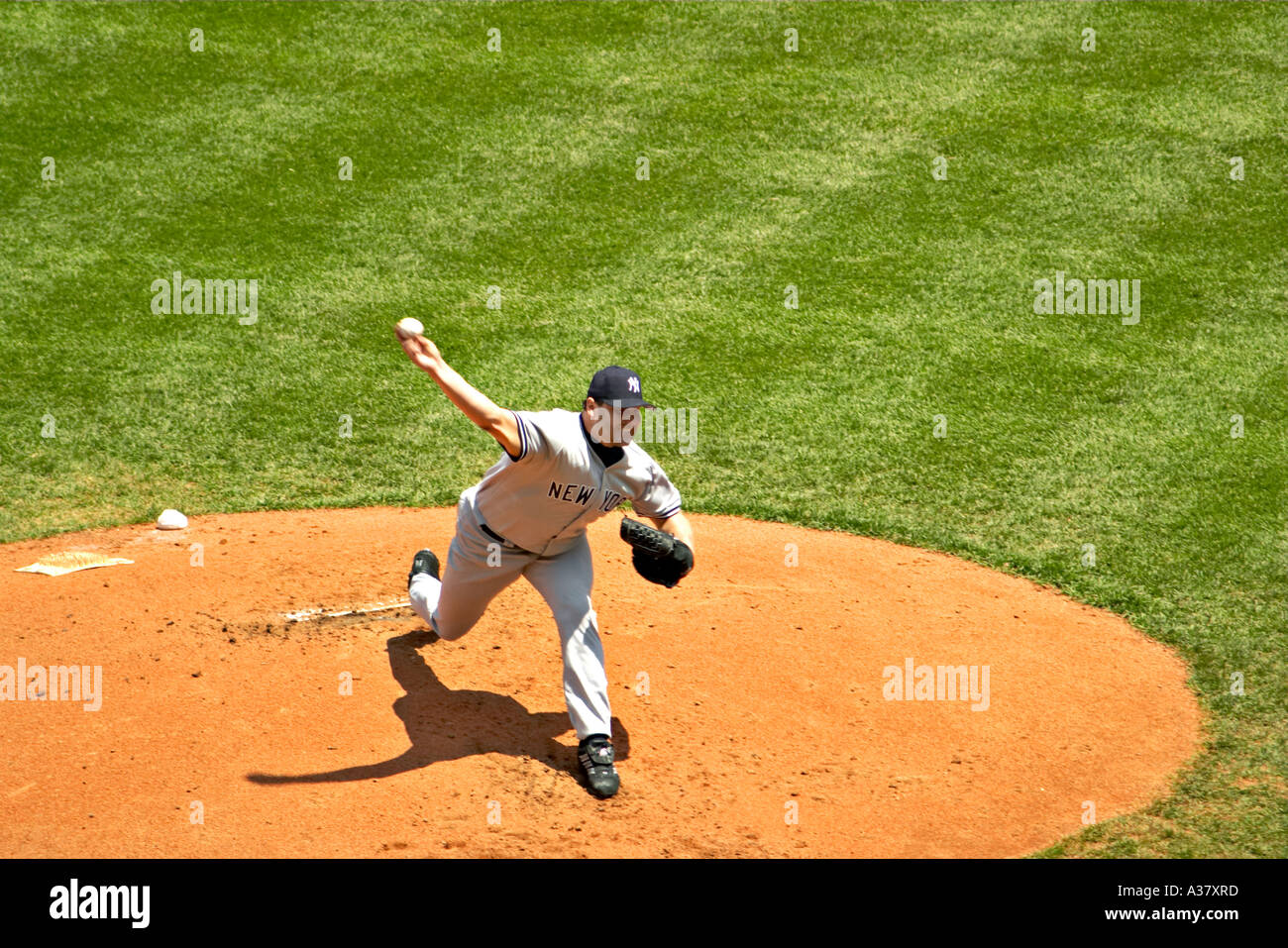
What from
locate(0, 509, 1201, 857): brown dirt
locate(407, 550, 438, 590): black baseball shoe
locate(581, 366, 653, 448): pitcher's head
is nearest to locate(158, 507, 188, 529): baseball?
locate(0, 509, 1201, 857): brown dirt

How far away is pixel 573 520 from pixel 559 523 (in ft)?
0.21

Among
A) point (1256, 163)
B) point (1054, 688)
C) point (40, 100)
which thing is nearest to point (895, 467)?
point (1054, 688)

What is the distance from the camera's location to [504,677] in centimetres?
656

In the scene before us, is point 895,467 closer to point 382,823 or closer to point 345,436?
point 345,436

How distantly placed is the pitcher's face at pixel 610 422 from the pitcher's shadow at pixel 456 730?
1.41 meters

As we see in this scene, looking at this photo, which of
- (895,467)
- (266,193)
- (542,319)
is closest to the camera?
(895,467)

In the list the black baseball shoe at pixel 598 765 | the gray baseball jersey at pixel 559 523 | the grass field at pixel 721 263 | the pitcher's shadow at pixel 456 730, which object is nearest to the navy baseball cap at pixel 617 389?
the gray baseball jersey at pixel 559 523

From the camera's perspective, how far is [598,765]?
5730mm

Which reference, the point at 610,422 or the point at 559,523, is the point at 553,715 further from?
the point at 610,422

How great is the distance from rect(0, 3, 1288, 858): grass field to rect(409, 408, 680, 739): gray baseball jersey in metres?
2.80

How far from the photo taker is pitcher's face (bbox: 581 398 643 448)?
5.68 meters

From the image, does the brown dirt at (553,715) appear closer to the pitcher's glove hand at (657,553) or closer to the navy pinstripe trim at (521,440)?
the pitcher's glove hand at (657,553)

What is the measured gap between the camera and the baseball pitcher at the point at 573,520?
5660mm

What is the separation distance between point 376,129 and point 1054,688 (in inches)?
343
